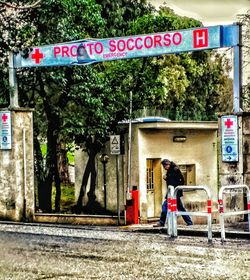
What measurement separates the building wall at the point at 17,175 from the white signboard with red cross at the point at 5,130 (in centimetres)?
11

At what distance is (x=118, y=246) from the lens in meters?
14.7

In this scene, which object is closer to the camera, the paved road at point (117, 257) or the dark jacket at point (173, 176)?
the paved road at point (117, 257)

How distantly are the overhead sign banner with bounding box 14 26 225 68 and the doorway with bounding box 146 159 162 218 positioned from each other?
29.2 ft

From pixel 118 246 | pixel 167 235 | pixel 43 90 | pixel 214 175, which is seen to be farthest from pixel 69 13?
pixel 118 246

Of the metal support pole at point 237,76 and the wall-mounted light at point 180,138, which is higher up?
the metal support pole at point 237,76

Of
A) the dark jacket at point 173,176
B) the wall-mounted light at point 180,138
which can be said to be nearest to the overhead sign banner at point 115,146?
the dark jacket at point 173,176

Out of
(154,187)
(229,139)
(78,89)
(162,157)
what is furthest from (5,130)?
(162,157)

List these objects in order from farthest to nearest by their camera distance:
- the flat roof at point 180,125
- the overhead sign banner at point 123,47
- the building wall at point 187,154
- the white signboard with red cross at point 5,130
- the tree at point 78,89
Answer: the building wall at point 187,154, the flat roof at point 180,125, the tree at point 78,89, the white signboard with red cross at point 5,130, the overhead sign banner at point 123,47

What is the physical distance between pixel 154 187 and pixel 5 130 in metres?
9.54

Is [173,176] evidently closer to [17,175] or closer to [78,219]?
[78,219]

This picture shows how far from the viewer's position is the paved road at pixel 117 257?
37.2ft

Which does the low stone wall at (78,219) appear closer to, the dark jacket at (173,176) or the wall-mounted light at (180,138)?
the dark jacket at (173,176)

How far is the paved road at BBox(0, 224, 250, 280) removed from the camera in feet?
37.2

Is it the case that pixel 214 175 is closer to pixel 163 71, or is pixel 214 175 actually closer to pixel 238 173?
pixel 163 71
